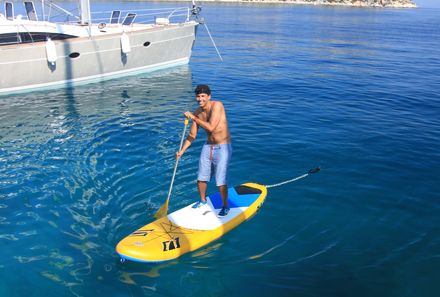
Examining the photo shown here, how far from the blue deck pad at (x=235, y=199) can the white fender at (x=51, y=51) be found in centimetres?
1340

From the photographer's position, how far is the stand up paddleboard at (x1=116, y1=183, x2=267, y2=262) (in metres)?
6.50

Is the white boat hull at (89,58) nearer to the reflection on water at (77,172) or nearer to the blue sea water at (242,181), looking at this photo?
the blue sea water at (242,181)

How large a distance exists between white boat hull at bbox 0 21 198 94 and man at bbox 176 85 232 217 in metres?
13.6

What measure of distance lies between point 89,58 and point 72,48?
112 centimetres

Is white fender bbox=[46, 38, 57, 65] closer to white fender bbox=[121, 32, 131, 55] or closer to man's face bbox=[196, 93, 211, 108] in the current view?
white fender bbox=[121, 32, 131, 55]

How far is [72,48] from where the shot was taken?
18.6 metres

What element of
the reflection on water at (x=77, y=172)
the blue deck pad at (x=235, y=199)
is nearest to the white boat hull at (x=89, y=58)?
the reflection on water at (x=77, y=172)

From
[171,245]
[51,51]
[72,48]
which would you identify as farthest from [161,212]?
[72,48]

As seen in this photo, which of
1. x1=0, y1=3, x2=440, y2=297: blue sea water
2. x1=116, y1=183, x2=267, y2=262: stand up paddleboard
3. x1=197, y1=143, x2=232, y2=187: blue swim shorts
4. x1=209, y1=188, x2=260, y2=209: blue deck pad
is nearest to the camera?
x1=0, y1=3, x2=440, y2=297: blue sea water

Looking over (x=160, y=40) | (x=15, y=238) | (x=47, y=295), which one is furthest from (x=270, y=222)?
(x=160, y=40)

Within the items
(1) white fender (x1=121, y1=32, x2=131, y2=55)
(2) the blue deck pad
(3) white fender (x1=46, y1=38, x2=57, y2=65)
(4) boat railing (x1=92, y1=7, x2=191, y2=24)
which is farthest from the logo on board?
(1) white fender (x1=121, y1=32, x2=131, y2=55)

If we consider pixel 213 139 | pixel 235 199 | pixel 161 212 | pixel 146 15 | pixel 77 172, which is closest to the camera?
pixel 213 139

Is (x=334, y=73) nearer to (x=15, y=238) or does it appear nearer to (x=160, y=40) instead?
(x=160, y=40)

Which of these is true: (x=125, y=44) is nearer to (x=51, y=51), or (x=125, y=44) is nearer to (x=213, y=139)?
(x=51, y=51)
